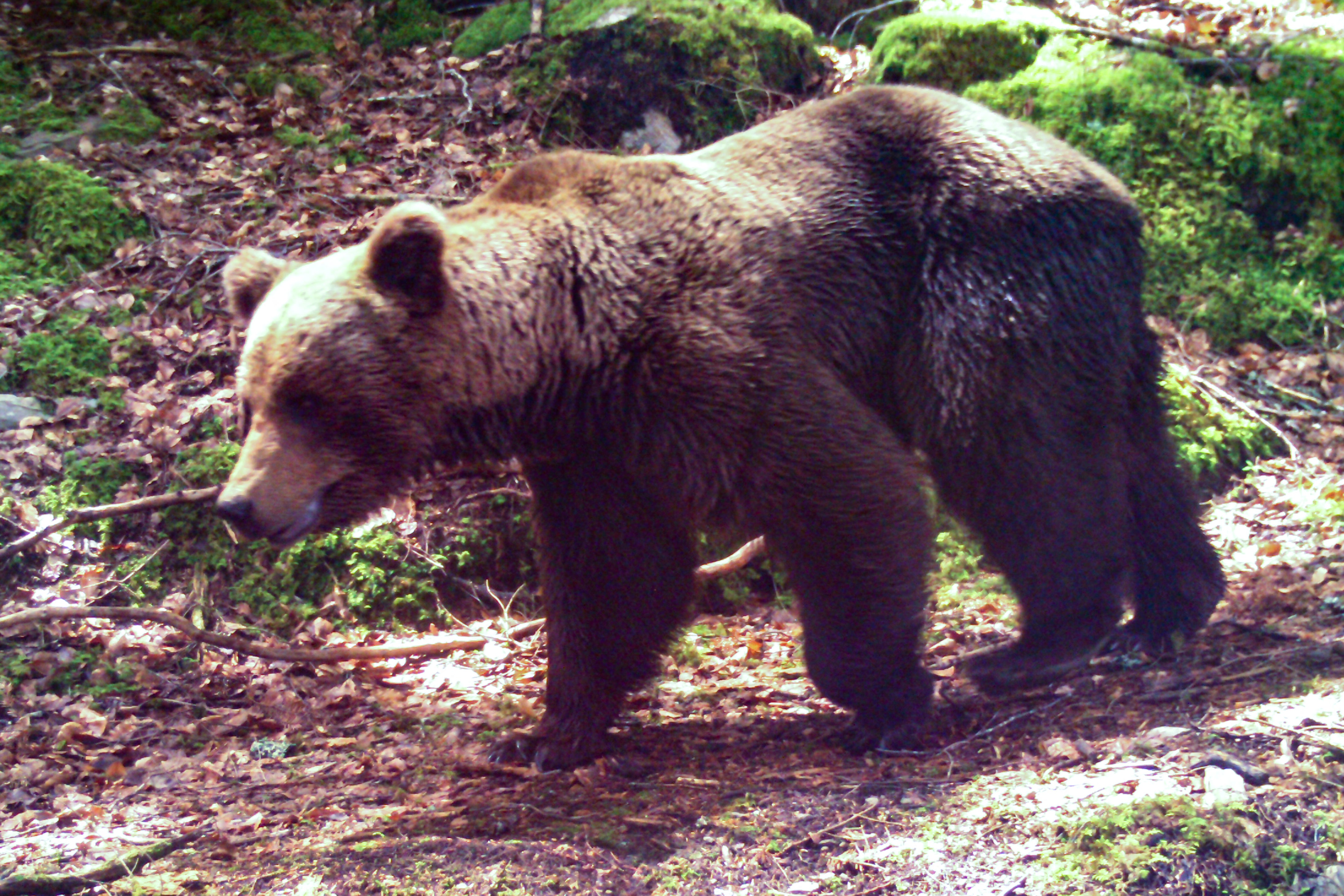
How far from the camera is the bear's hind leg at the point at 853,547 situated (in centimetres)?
423

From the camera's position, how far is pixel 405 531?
21.2ft

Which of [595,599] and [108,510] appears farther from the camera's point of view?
[108,510]

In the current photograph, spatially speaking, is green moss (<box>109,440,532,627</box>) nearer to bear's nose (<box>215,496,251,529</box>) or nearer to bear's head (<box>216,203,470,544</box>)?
bear's head (<box>216,203,470,544</box>)

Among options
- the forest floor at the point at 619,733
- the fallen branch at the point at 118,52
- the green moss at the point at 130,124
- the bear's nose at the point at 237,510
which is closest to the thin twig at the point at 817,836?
the forest floor at the point at 619,733

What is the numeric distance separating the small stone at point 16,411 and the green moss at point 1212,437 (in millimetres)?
6874

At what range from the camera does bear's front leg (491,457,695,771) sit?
15.6 feet

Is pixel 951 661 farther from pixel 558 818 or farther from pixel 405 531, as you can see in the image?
pixel 405 531

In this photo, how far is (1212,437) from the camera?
22.8 feet

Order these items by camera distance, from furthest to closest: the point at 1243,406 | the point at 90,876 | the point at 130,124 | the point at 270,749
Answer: the point at 130,124 < the point at 1243,406 < the point at 270,749 < the point at 90,876

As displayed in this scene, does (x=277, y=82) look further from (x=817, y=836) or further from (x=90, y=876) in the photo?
(x=817, y=836)

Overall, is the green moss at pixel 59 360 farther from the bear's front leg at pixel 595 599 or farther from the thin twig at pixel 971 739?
the thin twig at pixel 971 739

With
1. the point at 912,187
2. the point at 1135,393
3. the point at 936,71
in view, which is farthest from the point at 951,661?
the point at 936,71

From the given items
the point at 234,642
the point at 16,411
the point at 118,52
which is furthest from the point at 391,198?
the point at 234,642

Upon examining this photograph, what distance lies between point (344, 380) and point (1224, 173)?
6.72m
